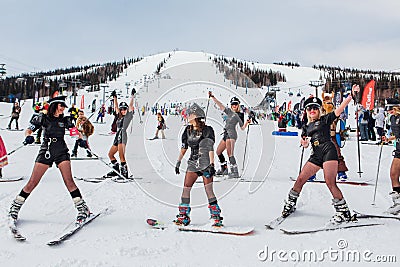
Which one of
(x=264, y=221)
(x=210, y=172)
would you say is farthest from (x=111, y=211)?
(x=264, y=221)

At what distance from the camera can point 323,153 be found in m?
4.87

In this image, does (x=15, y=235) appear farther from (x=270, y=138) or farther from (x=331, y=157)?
(x=270, y=138)

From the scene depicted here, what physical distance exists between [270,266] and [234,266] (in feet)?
1.15

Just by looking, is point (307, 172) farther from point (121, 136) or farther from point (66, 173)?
point (121, 136)

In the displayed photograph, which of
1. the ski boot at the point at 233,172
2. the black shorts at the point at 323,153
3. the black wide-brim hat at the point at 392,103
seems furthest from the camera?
the ski boot at the point at 233,172

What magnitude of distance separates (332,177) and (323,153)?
35 centimetres

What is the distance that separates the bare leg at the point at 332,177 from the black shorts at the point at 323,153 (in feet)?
0.27

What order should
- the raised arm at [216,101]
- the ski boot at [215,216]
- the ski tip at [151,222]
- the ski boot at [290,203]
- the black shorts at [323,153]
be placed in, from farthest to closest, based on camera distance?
the raised arm at [216,101]
the ski boot at [290,203]
the black shorts at [323,153]
the ski tip at [151,222]
the ski boot at [215,216]

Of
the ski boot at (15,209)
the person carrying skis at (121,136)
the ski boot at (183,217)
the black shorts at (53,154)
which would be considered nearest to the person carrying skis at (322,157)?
the ski boot at (183,217)

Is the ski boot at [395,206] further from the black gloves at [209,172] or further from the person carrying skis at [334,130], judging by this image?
the black gloves at [209,172]

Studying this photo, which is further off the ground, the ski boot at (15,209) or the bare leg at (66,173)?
the bare leg at (66,173)

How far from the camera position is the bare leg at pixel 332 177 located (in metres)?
4.69

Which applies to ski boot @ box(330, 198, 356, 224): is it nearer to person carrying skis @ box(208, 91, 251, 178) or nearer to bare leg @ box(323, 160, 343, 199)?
bare leg @ box(323, 160, 343, 199)

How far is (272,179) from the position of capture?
823 centimetres
